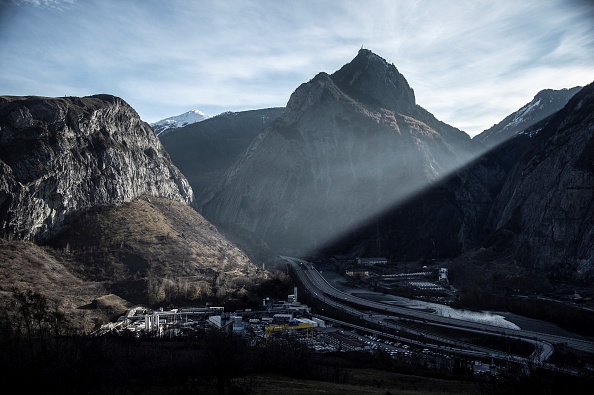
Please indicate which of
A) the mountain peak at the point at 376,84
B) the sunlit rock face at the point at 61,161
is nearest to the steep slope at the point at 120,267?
the sunlit rock face at the point at 61,161

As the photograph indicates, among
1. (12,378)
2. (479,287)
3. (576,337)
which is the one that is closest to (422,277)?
(479,287)

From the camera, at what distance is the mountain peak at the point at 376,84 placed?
186 metres

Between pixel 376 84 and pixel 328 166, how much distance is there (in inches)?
1767

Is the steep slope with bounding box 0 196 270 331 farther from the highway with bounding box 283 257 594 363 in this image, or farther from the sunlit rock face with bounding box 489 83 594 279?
the sunlit rock face with bounding box 489 83 594 279

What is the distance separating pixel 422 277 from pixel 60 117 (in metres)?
83.3

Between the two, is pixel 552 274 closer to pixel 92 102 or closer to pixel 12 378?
pixel 12 378

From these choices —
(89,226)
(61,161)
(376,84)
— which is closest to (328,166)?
(376,84)

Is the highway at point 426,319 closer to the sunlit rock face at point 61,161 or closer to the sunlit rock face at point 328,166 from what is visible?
the sunlit rock face at point 61,161

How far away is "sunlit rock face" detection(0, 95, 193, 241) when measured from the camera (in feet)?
251

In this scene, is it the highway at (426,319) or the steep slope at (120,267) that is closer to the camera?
the highway at (426,319)

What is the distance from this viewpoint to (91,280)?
75438mm

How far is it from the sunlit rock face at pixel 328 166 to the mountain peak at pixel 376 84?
2.24 ft

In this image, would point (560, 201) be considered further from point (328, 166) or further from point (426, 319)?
point (328, 166)

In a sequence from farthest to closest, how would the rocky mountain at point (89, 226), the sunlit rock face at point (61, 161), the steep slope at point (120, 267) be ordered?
the sunlit rock face at point (61, 161) → the rocky mountain at point (89, 226) → the steep slope at point (120, 267)
